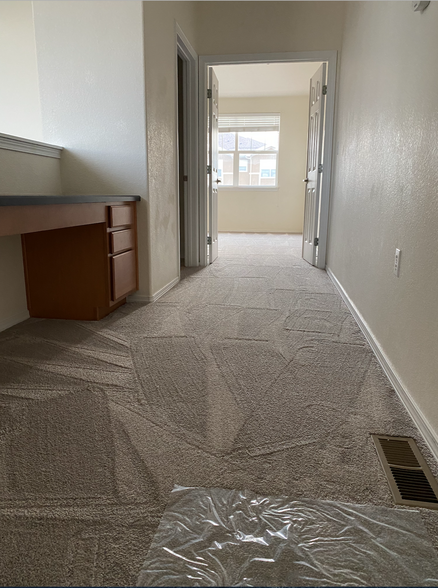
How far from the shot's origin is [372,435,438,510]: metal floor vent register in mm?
1050

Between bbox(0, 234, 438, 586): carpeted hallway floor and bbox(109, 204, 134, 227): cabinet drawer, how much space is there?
1.91 ft

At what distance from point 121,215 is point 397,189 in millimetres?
1555

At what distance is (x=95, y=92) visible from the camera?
264cm

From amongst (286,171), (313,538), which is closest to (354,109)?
(313,538)

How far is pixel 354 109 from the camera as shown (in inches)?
120

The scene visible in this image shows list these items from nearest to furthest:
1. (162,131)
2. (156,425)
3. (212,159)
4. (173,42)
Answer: (156,425) → (162,131) → (173,42) → (212,159)

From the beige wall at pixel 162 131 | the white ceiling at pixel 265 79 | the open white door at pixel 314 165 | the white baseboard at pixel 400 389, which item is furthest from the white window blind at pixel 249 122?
the white baseboard at pixel 400 389

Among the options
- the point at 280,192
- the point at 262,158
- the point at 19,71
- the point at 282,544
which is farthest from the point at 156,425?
the point at 262,158

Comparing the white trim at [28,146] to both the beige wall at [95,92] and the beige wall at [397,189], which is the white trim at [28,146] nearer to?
the beige wall at [95,92]

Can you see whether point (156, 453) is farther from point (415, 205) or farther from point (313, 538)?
point (415, 205)

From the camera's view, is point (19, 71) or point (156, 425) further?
point (19, 71)

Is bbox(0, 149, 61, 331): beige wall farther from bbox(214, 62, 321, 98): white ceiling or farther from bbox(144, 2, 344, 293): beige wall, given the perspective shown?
bbox(214, 62, 321, 98): white ceiling

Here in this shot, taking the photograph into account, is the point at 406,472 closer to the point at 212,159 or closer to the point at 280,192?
the point at 212,159

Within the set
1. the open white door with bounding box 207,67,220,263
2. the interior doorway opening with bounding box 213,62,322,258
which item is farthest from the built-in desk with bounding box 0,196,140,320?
the interior doorway opening with bounding box 213,62,322,258
